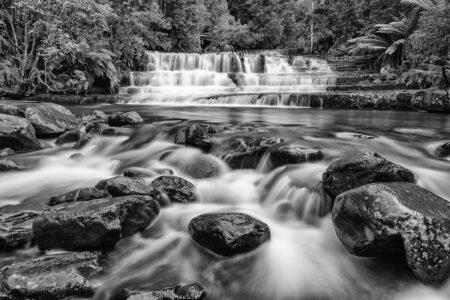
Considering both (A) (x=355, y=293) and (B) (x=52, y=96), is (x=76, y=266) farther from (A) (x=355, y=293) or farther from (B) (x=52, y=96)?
(B) (x=52, y=96)

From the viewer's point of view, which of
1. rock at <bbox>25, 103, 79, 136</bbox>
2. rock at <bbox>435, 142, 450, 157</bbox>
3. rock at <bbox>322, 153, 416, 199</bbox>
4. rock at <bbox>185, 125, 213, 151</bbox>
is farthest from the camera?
rock at <bbox>25, 103, 79, 136</bbox>

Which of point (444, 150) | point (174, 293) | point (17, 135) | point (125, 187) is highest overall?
point (444, 150)

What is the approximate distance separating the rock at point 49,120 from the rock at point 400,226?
6.04m

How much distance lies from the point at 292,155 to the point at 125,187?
2271 mm

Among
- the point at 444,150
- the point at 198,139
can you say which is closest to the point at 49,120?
the point at 198,139

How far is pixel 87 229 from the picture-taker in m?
2.67

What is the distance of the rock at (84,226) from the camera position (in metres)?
2.67

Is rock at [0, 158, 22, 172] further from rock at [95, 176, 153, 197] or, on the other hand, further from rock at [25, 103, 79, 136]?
rock at [95, 176, 153, 197]

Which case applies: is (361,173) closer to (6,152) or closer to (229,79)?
(6,152)

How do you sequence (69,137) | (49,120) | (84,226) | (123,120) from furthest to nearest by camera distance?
(123,120) → (49,120) → (69,137) → (84,226)

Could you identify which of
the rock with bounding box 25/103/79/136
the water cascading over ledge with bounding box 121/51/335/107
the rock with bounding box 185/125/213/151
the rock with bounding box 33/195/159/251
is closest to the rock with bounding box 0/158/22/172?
the rock with bounding box 25/103/79/136

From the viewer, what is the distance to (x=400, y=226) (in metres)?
2.27

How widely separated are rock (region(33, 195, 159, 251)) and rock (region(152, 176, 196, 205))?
0.71 meters

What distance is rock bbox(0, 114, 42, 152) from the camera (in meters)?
5.38
